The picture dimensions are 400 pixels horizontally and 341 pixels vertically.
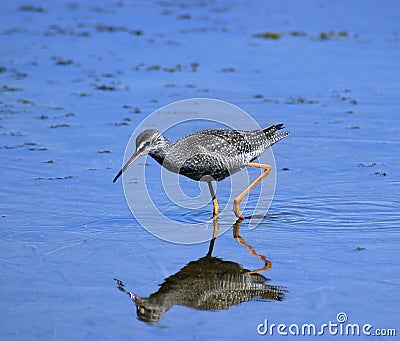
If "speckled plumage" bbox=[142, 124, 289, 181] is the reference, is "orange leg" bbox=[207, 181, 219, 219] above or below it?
below

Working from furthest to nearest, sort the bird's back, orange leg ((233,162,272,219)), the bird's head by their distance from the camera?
orange leg ((233,162,272,219)) → the bird's back → the bird's head

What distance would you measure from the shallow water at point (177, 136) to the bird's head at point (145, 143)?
0.67 meters

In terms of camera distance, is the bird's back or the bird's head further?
the bird's back

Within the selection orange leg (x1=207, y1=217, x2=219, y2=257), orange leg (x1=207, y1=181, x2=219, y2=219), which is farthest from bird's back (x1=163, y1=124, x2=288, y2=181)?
orange leg (x1=207, y1=217, x2=219, y2=257)

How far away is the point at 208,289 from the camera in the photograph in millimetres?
6762

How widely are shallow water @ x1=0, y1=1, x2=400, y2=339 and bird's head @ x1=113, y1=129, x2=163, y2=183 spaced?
2.21 feet

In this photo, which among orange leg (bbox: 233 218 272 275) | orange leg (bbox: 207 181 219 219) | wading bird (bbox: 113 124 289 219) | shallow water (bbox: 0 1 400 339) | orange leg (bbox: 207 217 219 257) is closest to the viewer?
shallow water (bbox: 0 1 400 339)

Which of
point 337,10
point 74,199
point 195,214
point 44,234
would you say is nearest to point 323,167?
point 195,214

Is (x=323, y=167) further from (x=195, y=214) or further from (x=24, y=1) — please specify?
(x=24, y=1)

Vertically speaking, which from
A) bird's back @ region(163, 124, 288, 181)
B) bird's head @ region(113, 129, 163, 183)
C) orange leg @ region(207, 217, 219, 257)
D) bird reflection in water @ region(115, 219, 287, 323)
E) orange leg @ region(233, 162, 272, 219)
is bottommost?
orange leg @ region(207, 217, 219, 257)

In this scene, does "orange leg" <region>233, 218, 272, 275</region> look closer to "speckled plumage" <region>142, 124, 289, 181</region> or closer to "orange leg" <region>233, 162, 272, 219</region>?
"orange leg" <region>233, 162, 272, 219</region>

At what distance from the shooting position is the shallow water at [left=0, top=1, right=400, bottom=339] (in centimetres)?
637

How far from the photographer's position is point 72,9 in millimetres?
20047

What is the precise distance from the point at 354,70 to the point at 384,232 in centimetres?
691
